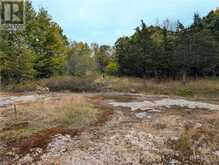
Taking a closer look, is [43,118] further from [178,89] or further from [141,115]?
[178,89]

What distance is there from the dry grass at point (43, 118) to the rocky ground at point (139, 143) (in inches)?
38.7

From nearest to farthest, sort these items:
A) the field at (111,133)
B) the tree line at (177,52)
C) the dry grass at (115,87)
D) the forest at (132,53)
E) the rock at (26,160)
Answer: the rock at (26,160) → the field at (111,133) → the dry grass at (115,87) → the forest at (132,53) → the tree line at (177,52)

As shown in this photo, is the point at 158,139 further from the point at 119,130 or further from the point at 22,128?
the point at 22,128

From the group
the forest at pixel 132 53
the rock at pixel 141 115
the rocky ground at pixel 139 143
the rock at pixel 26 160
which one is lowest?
the rock at pixel 26 160

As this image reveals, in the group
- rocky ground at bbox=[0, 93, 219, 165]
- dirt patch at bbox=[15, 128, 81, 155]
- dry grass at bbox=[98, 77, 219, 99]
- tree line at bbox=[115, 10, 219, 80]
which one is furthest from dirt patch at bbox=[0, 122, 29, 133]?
tree line at bbox=[115, 10, 219, 80]

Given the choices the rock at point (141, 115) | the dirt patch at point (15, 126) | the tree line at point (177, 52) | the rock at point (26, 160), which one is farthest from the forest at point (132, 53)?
the rock at point (26, 160)

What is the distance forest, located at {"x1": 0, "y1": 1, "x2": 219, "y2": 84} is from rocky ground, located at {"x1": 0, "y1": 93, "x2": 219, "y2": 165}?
16.7 metres

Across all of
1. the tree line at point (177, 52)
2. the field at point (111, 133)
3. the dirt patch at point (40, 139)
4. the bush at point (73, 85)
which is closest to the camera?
the field at point (111, 133)

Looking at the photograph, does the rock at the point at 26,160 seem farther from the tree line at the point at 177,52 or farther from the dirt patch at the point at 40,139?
the tree line at the point at 177,52

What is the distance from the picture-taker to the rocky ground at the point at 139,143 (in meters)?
8.45

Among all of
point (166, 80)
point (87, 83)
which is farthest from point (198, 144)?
point (166, 80)

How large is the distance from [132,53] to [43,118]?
22097mm

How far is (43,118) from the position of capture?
12508 mm

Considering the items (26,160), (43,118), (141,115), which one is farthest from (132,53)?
(26,160)
